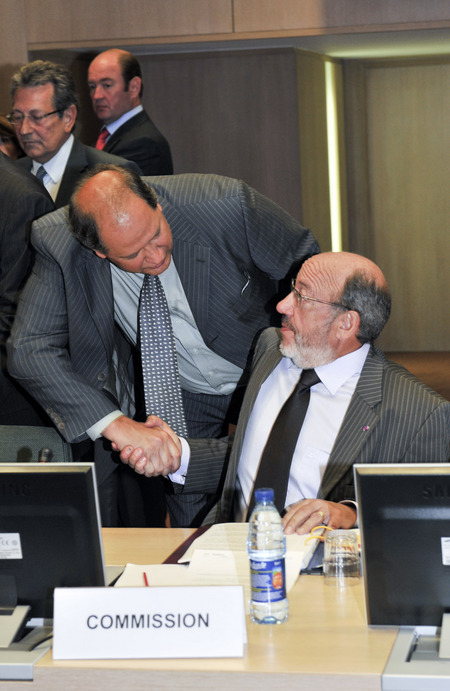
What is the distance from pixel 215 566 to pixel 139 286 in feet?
4.06

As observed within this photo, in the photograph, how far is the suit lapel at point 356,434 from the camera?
2371mm

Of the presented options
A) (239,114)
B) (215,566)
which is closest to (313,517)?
(215,566)

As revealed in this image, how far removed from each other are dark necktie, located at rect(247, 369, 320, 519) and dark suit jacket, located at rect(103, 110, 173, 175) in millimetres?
2160

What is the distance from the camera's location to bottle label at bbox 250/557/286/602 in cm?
167

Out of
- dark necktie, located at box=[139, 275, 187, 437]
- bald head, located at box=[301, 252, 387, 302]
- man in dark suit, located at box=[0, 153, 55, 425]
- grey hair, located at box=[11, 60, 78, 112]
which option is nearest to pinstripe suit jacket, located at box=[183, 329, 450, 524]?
bald head, located at box=[301, 252, 387, 302]

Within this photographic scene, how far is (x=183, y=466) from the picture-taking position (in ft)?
8.61

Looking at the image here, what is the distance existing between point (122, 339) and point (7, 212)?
0.57 meters

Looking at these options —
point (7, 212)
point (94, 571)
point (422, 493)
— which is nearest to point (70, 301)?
point (7, 212)

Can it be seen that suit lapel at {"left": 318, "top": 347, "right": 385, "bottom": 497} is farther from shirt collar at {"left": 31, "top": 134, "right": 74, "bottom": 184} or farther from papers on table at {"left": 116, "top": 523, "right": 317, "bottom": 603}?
shirt collar at {"left": 31, "top": 134, "right": 74, "bottom": 184}

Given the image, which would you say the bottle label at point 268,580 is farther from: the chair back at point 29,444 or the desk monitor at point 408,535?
the chair back at point 29,444

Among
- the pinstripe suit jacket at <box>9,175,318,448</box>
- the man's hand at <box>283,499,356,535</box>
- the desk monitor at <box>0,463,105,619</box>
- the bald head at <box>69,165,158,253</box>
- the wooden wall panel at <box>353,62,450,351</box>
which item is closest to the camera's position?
the desk monitor at <box>0,463,105,619</box>

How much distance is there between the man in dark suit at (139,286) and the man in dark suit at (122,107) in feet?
4.90

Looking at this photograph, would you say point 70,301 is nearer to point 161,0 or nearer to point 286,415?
point 286,415

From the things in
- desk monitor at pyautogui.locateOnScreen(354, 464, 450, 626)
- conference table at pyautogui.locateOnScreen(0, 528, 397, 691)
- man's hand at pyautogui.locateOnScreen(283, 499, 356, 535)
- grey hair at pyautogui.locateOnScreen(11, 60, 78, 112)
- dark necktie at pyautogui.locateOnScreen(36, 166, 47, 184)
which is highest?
grey hair at pyautogui.locateOnScreen(11, 60, 78, 112)
